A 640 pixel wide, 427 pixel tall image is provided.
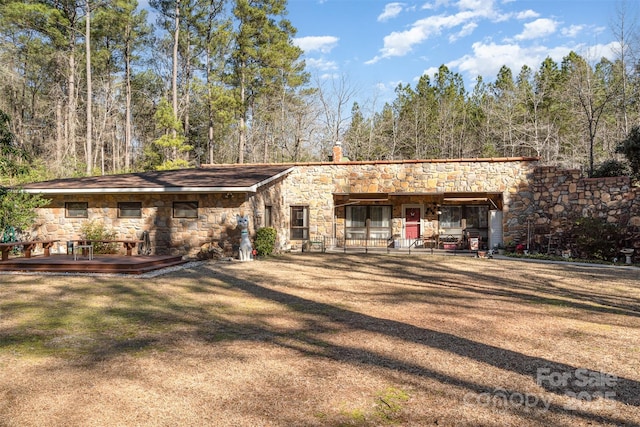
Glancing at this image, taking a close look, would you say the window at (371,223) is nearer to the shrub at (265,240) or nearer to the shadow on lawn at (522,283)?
the shadow on lawn at (522,283)

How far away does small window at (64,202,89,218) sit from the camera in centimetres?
1391

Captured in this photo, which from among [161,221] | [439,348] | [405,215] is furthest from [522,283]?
[161,221]

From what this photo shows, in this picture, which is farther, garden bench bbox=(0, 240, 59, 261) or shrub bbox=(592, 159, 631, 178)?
shrub bbox=(592, 159, 631, 178)

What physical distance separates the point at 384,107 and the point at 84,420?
35706 mm

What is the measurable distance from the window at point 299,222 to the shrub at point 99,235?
6838 mm

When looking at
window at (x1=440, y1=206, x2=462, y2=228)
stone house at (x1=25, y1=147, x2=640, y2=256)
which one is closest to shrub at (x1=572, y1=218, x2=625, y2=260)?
stone house at (x1=25, y1=147, x2=640, y2=256)

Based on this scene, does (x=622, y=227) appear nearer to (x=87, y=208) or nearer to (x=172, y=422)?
(x=172, y=422)

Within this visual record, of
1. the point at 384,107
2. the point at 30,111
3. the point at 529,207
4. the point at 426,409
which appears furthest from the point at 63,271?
the point at 384,107

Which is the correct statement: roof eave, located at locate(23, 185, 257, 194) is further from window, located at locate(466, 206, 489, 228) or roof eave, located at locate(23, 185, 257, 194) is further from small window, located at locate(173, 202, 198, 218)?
window, located at locate(466, 206, 489, 228)

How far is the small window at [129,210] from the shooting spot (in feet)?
44.8

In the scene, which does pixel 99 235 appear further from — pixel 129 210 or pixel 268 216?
pixel 268 216

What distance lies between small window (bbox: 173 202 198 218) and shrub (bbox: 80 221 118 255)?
7.65 ft

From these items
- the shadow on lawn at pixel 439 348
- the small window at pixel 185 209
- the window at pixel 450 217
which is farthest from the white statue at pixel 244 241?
the window at pixel 450 217

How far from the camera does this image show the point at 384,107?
36219 millimetres
